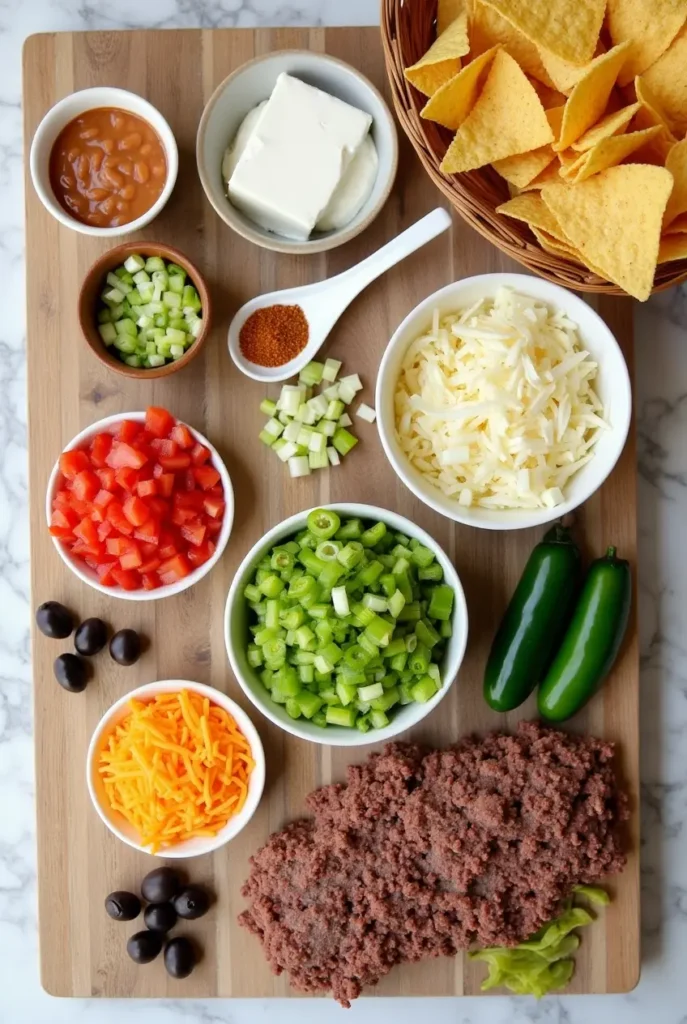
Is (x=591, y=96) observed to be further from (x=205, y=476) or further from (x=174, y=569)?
(x=174, y=569)

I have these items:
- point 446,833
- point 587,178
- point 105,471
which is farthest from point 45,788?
point 587,178

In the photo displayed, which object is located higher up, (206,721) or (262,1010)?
(206,721)

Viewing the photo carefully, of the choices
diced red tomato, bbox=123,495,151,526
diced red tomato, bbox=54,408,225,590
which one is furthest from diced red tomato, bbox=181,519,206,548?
diced red tomato, bbox=123,495,151,526

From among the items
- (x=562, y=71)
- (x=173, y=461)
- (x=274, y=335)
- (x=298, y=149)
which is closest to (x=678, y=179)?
(x=562, y=71)

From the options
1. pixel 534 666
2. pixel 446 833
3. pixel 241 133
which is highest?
pixel 241 133

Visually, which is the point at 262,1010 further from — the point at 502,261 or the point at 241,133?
the point at 241,133

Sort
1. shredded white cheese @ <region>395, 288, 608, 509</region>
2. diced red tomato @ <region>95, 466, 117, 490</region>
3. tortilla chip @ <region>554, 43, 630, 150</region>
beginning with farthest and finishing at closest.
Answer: diced red tomato @ <region>95, 466, 117, 490</region> < shredded white cheese @ <region>395, 288, 608, 509</region> < tortilla chip @ <region>554, 43, 630, 150</region>

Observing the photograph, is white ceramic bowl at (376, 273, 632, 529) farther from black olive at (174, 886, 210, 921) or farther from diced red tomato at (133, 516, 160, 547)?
black olive at (174, 886, 210, 921)
